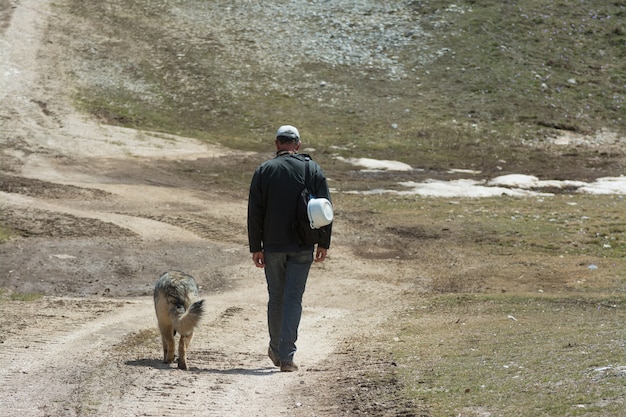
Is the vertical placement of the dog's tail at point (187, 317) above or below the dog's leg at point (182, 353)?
above

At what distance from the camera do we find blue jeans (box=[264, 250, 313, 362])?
411 inches

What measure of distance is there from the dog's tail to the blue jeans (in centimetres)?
83

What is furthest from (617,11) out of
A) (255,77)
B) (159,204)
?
(159,204)

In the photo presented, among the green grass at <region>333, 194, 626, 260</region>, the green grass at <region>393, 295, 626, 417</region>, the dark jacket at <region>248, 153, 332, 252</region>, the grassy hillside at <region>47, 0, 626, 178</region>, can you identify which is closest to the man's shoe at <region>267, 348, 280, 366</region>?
the dark jacket at <region>248, 153, 332, 252</region>

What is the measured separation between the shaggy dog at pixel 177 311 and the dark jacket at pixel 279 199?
98 centimetres

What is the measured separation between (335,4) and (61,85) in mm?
15373

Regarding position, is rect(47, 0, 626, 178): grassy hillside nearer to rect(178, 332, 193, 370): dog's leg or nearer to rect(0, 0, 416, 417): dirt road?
rect(0, 0, 416, 417): dirt road

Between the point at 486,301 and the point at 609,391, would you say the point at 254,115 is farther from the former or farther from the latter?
the point at 609,391

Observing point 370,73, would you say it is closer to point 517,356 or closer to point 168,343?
point 168,343

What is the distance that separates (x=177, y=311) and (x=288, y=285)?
127 centimetres

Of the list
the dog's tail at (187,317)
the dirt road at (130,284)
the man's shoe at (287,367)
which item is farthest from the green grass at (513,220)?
the dog's tail at (187,317)

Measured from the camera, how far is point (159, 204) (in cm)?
2462

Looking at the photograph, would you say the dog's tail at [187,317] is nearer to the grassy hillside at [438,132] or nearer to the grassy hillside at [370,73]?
the grassy hillside at [438,132]

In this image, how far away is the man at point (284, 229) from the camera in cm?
1030
